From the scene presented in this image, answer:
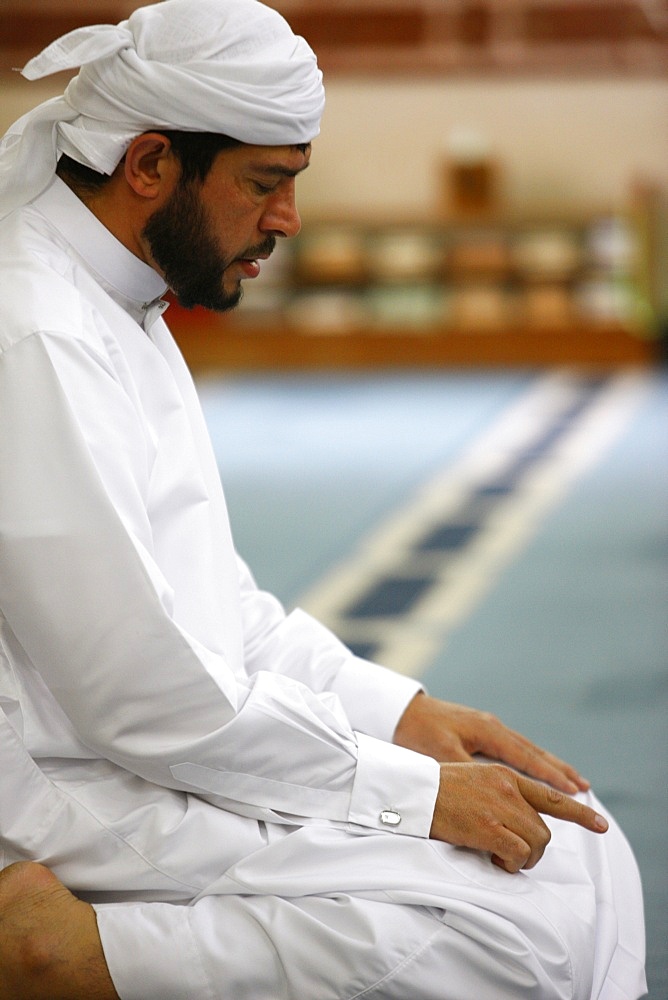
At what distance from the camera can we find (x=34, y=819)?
1.47 metres

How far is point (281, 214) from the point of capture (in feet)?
5.29

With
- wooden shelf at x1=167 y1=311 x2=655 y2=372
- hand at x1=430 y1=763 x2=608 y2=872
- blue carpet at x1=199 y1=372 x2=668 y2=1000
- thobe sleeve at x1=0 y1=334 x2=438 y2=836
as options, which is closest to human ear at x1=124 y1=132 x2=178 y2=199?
thobe sleeve at x1=0 y1=334 x2=438 y2=836

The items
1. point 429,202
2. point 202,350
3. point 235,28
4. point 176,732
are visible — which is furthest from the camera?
point 429,202

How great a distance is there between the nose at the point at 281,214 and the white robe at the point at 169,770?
0.61 ft

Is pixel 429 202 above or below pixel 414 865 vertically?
below

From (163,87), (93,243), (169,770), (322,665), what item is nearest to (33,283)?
(93,243)

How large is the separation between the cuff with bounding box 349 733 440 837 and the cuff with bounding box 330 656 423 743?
29 centimetres

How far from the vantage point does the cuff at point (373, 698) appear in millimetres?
1795

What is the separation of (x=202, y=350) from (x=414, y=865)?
6403 mm

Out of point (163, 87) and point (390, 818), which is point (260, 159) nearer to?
point (163, 87)

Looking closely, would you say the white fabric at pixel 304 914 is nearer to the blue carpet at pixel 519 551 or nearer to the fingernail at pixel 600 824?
the fingernail at pixel 600 824

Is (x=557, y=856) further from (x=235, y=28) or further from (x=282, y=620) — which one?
(x=235, y=28)

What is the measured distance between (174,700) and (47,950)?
0.29 metres

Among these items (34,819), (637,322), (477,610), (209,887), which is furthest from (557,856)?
(637,322)
